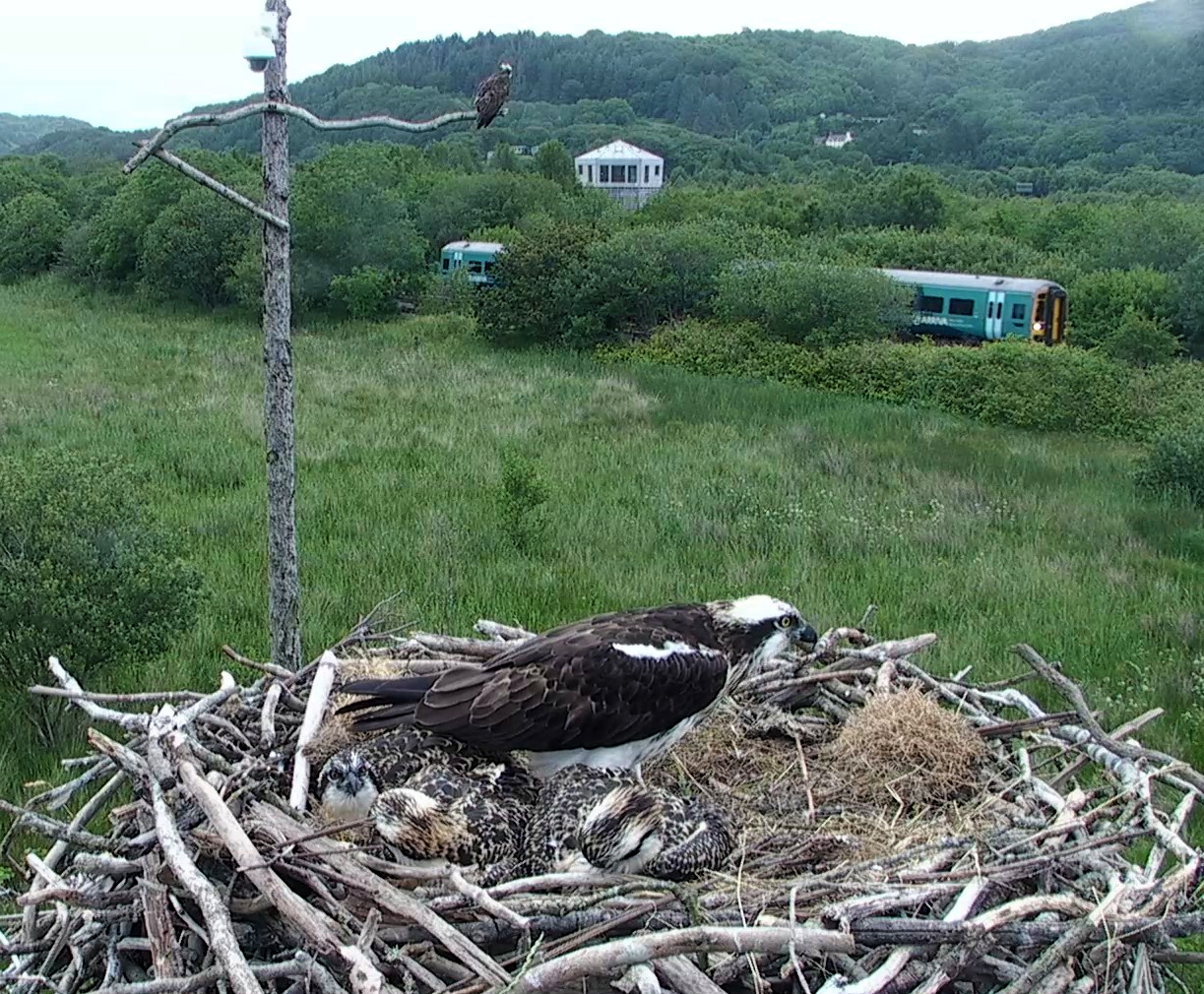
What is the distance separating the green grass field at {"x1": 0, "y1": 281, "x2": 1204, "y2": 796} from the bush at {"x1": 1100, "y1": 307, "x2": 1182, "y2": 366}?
7.52 metres

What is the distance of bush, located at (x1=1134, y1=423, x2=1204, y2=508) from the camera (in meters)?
16.6

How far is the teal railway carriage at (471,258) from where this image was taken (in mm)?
40938

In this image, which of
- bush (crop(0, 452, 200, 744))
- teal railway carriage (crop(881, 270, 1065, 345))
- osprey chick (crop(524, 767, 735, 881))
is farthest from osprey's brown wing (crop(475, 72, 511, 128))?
teal railway carriage (crop(881, 270, 1065, 345))

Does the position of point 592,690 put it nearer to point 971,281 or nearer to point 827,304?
point 827,304

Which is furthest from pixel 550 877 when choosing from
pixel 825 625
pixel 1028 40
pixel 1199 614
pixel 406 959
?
pixel 1028 40

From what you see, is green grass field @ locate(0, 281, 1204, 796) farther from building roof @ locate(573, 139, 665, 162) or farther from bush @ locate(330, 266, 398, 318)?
building roof @ locate(573, 139, 665, 162)

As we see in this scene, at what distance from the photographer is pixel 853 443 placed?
63.1 feet

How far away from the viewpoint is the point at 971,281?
3219cm

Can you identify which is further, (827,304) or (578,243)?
(578,243)

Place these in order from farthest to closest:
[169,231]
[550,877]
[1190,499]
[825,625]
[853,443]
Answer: [169,231]
[853,443]
[1190,499]
[825,625]
[550,877]

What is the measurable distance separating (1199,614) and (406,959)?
387 inches

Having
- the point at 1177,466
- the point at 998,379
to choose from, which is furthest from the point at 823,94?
the point at 1177,466

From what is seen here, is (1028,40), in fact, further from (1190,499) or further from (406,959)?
(406,959)

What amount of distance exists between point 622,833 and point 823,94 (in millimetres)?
145730
